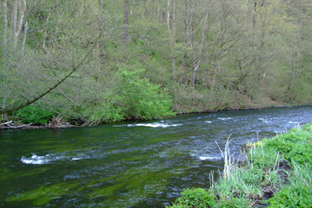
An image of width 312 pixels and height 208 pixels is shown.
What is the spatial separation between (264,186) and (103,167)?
4.66m

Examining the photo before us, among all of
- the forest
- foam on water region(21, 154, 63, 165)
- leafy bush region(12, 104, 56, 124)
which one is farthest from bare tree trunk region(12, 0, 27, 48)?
foam on water region(21, 154, 63, 165)

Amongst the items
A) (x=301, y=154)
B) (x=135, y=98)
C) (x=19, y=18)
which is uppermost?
(x=19, y=18)

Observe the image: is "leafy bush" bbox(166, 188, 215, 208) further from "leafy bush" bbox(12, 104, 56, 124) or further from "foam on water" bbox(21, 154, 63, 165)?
"leafy bush" bbox(12, 104, 56, 124)

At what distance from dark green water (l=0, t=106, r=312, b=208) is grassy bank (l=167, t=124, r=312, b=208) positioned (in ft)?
3.50

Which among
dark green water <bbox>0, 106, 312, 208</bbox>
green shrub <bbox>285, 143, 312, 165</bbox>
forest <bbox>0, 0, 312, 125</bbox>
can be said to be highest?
forest <bbox>0, 0, 312, 125</bbox>

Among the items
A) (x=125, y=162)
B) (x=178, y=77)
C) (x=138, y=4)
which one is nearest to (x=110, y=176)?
Answer: (x=125, y=162)

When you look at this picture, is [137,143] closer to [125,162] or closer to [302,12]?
[125,162]

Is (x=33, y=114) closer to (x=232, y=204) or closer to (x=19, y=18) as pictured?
(x=19, y=18)

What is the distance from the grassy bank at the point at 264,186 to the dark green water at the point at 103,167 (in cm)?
107

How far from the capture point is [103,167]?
8.16 m

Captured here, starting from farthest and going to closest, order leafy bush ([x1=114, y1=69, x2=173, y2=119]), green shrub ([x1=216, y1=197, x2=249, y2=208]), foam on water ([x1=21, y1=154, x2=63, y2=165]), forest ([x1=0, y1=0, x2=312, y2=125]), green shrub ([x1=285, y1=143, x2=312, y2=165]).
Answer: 1. leafy bush ([x1=114, y1=69, x2=173, y2=119])
2. forest ([x1=0, y1=0, x2=312, y2=125])
3. foam on water ([x1=21, y1=154, x2=63, y2=165])
4. green shrub ([x1=285, y1=143, x2=312, y2=165])
5. green shrub ([x1=216, y1=197, x2=249, y2=208])

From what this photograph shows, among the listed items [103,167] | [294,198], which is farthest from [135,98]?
[294,198]

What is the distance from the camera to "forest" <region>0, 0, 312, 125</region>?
11259 mm

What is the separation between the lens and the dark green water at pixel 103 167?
5969 millimetres
